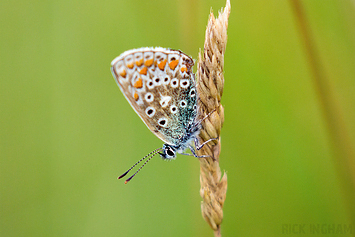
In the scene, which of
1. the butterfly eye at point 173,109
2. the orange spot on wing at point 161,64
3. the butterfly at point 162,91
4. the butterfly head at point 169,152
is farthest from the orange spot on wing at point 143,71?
the butterfly head at point 169,152

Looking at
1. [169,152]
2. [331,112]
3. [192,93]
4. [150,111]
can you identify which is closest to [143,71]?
[150,111]

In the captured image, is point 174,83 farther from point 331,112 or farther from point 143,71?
point 331,112

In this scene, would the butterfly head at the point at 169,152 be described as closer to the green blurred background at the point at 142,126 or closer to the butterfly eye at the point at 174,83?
the green blurred background at the point at 142,126

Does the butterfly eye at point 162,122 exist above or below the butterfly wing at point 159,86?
below

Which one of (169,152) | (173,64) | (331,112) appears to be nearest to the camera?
(331,112)

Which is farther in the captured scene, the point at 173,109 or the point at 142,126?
the point at 142,126

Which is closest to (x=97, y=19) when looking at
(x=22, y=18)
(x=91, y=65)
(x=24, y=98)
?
(x=91, y=65)

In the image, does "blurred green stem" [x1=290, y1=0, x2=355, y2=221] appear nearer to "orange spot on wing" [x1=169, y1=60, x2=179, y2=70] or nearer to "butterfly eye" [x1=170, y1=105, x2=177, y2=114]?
"orange spot on wing" [x1=169, y1=60, x2=179, y2=70]

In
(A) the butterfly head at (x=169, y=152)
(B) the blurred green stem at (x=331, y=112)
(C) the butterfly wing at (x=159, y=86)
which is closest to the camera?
(B) the blurred green stem at (x=331, y=112)
